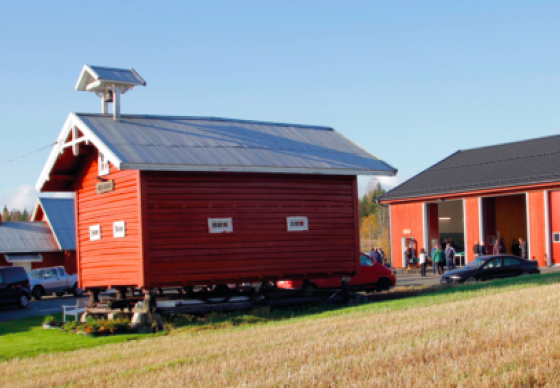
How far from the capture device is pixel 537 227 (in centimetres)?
3406

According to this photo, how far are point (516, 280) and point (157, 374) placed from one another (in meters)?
14.6

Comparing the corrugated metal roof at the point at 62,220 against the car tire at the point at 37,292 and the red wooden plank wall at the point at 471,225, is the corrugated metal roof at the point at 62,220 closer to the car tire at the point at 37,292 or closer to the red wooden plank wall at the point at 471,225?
the car tire at the point at 37,292

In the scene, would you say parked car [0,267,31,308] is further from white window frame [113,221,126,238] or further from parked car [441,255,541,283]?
parked car [441,255,541,283]

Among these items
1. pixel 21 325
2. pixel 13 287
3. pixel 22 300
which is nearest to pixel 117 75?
pixel 21 325

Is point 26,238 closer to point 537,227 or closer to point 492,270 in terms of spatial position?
point 492,270

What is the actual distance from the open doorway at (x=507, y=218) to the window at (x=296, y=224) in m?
25.9

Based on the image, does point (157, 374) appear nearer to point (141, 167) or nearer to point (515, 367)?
point (515, 367)

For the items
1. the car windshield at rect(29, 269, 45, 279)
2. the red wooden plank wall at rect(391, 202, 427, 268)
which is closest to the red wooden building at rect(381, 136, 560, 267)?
the red wooden plank wall at rect(391, 202, 427, 268)

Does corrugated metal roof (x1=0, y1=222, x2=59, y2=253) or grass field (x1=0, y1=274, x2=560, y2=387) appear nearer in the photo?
grass field (x1=0, y1=274, x2=560, y2=387)

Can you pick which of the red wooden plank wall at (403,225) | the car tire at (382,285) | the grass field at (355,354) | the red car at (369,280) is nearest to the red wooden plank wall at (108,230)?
the grass field at (355,354)

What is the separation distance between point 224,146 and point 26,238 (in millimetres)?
28701

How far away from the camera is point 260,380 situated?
7.72 metres

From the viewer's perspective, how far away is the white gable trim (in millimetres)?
16247

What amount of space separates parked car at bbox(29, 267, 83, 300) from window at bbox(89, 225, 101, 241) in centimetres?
1559
